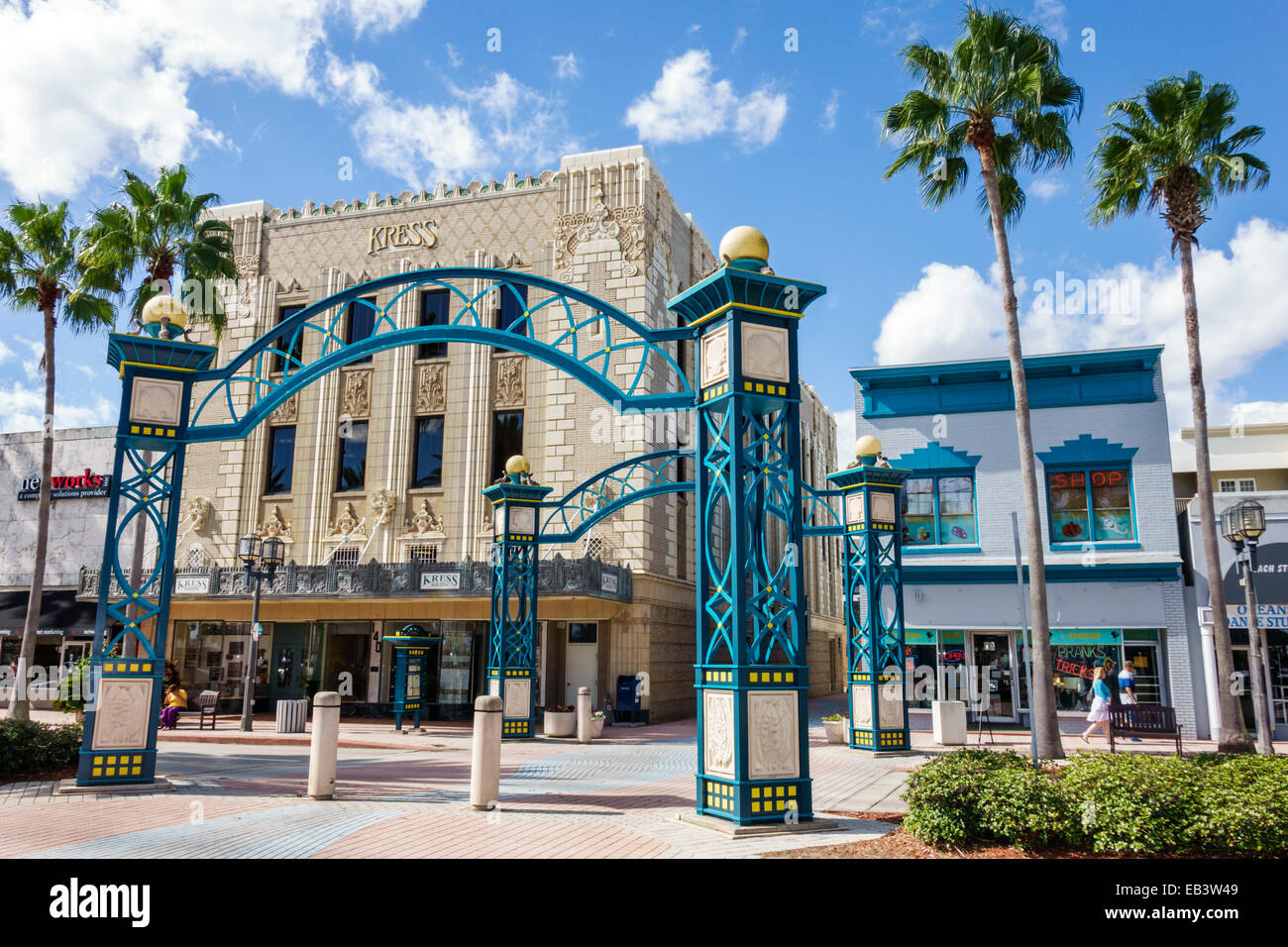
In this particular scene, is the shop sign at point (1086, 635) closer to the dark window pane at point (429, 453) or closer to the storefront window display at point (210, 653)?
the dark window pane at point (429, 453)

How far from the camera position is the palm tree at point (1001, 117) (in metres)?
15.6

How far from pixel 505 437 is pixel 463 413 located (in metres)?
1.57

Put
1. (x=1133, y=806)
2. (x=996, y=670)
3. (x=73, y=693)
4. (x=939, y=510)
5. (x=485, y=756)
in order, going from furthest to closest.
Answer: (x=73, y=693), (x=939, y=510), (x=996, y=670), (x=485, y=756), (x=1133, y=806)

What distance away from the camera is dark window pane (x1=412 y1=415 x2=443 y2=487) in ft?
94.6

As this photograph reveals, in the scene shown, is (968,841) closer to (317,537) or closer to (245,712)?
(245,712)

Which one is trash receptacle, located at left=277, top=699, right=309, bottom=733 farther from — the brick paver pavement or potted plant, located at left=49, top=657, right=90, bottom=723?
potted plant, located at left=49, top=657, right=90, bottom=723

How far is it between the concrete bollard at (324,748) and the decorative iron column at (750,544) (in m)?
4.39

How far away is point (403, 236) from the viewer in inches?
1184

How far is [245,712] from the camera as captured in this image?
21.8 meters

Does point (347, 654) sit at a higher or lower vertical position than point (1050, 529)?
lower

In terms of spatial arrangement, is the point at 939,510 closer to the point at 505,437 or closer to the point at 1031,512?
the point at 1031,512

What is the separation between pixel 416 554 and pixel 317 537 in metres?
3.56

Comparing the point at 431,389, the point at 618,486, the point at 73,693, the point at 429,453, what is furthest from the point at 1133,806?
the point at 73,693
